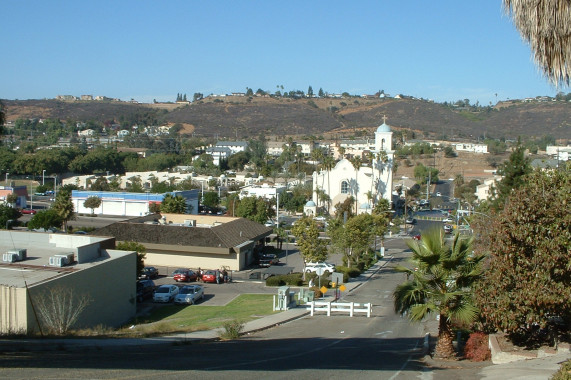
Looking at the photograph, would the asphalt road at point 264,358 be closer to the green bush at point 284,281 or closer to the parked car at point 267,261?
the green bush at point 284,281

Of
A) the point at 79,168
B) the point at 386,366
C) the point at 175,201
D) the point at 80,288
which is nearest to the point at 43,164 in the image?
the point at 79,168

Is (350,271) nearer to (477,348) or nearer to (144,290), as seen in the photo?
(144,290)

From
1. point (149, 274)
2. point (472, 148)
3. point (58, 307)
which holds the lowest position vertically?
point (149, 274)

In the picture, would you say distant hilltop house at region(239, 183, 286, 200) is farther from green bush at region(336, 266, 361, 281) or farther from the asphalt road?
the asphalt road

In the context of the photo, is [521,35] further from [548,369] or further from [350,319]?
[350,319]

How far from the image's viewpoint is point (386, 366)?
1529 cm

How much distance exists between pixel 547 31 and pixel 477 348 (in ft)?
28.0

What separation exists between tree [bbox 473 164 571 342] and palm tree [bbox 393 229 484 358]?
62 centimetres

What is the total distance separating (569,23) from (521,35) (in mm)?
856

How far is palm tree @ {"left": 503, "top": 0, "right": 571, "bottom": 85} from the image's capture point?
1071 centimetres

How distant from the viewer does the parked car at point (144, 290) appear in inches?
1313

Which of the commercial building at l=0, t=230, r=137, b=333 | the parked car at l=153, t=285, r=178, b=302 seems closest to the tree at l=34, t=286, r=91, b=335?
the commercial building at l=0, t=230, r=137, b=333

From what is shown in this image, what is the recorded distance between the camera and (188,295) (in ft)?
106

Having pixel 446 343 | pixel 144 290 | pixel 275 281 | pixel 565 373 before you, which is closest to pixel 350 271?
pixel 275 281
